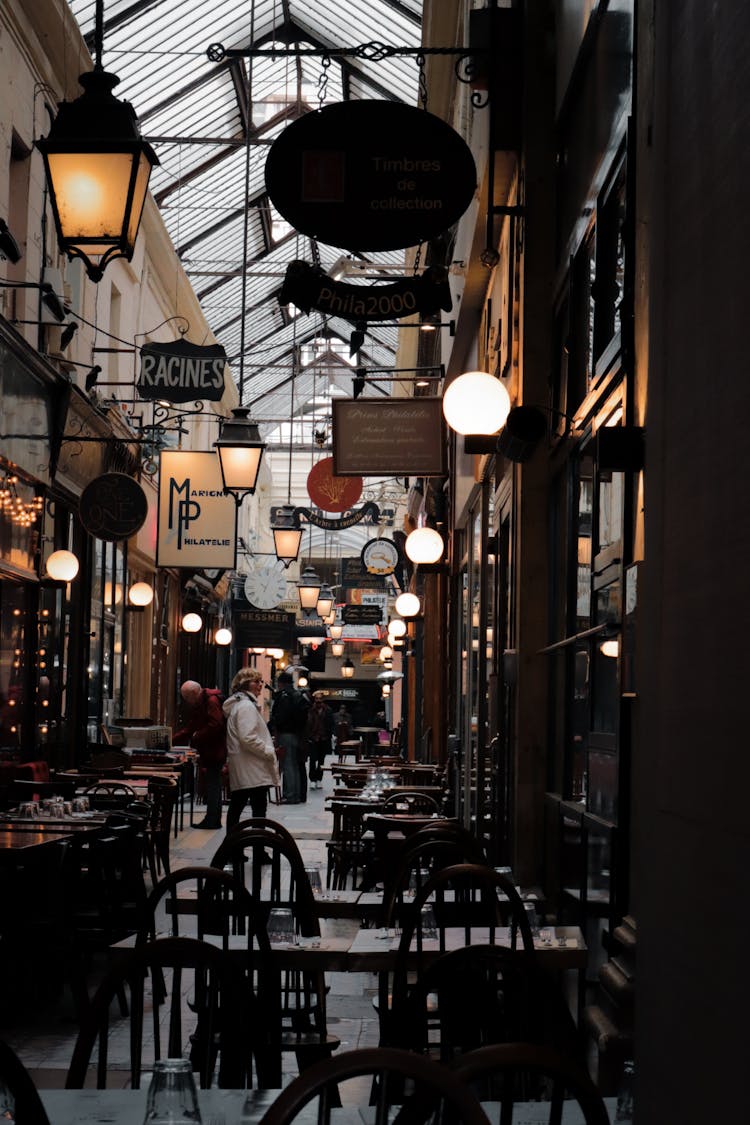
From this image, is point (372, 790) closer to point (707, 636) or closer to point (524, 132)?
point (524, 132)

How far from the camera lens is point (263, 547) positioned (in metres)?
44.8

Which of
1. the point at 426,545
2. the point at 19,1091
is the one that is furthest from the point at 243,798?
the point at 19,1091

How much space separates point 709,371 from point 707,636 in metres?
0.39

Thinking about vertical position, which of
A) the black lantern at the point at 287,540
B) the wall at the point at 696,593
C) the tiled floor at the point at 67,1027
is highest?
the black lantern at the point at 287,540

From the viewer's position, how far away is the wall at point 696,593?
6.20ft

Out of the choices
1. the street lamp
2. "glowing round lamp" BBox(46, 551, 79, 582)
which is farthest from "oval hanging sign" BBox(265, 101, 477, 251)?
"glowing round lamp" BBox(46, 551, 79, 582)

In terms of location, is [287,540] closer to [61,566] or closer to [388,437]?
[61,566]

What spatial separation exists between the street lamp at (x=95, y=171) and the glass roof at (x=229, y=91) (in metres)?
8.70

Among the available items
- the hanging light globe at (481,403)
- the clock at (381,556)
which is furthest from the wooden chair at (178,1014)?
the clock at (381,556)

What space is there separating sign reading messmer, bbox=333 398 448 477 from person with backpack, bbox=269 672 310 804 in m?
8.97

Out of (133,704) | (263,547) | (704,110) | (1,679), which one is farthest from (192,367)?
(263,547)

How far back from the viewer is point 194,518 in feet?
59.2

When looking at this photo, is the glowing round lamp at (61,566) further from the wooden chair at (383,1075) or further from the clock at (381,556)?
the clock at (381,556)

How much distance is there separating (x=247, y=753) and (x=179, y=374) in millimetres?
4783
